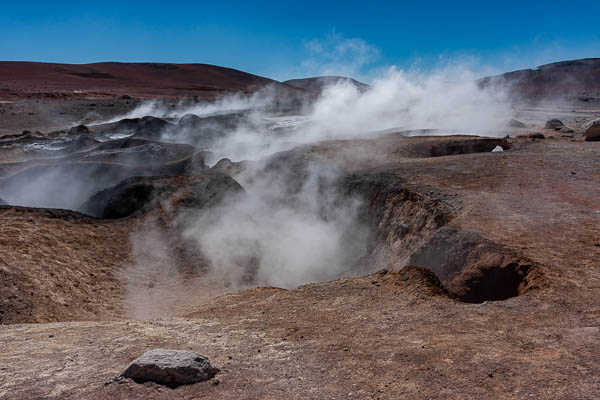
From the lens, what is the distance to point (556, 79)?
194 feet

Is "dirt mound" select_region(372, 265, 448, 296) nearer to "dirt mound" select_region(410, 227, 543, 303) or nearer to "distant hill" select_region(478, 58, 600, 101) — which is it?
"dirt mound" select_region(410, 227, 543, 303)

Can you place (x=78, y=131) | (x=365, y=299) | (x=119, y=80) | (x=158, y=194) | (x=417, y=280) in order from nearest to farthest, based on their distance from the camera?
(x=365, y=299)
(x=417, y=280)
(x=158, y=194)
(x=78, y=131)
(x=119, y=80)

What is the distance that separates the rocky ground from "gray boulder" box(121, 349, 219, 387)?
7 centimetres

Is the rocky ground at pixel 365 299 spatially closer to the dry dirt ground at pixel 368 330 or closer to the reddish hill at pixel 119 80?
the dry dirt ground at pixel 368 330

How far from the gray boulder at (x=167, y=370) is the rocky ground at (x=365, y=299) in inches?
2.7

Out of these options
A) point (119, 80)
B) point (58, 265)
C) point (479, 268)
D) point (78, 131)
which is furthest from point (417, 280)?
point (119, 80)

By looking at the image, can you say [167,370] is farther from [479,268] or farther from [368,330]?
[479,268]

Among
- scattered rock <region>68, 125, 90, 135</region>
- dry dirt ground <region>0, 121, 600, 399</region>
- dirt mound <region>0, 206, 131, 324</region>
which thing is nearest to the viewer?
dry dirt ground <region>0, 121, 600, 399</region>

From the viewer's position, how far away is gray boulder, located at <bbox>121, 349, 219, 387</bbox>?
2.91 m

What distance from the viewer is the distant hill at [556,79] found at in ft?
173

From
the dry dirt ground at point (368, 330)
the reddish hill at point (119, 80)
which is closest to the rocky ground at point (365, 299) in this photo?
the dry dirt ground at point (368, 330)

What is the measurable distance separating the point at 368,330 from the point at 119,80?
54.4 m

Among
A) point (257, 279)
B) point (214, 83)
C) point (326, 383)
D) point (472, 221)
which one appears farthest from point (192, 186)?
point (214, 83)

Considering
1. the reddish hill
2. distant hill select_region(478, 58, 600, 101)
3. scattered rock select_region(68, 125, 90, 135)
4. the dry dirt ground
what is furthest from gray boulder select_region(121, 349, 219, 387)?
distant hill select_region(478, 58, 600, 101)
